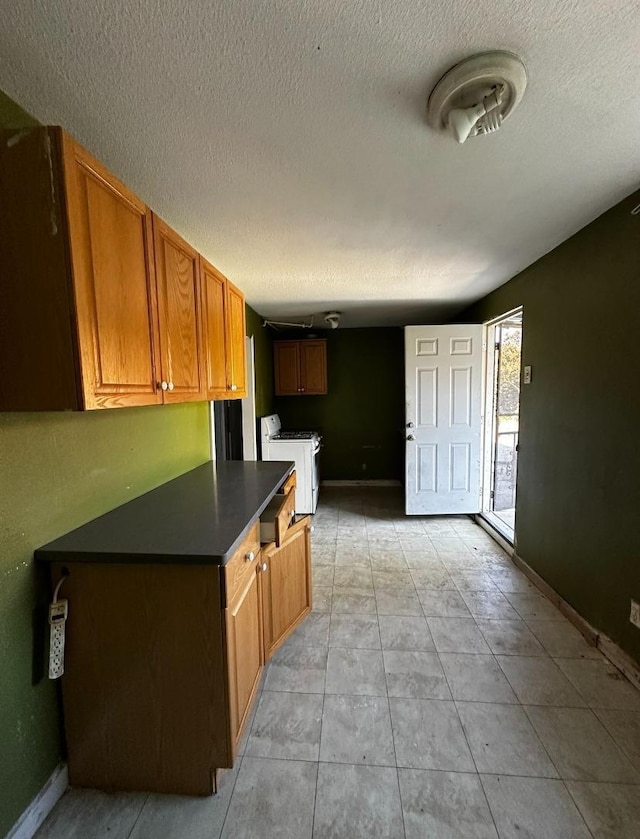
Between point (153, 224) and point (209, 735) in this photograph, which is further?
point (153, 224)

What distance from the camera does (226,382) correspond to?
2.13 meters

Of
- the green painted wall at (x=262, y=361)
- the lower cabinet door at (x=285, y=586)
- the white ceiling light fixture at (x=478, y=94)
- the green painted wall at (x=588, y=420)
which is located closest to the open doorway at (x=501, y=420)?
the green painted wall at (x=588, y=420)

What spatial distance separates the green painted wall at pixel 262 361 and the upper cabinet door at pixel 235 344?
1.20m

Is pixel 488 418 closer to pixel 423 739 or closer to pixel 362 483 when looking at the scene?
pixel 362 483

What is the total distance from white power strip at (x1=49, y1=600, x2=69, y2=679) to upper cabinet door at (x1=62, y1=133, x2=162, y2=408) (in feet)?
2.13

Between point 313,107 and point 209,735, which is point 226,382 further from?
point 209,735

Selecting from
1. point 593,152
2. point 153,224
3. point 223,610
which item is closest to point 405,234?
point 593,152

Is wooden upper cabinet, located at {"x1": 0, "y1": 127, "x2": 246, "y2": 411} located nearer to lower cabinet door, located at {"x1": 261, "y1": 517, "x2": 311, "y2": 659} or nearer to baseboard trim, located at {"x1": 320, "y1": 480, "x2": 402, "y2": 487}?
lower cabinet door, located at {"x1": 261, "y1": 517, "x2": 311, "y2": 659}

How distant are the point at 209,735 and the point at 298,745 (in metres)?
0.41

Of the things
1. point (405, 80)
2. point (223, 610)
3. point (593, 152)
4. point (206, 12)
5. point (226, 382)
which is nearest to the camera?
point (206, 12)

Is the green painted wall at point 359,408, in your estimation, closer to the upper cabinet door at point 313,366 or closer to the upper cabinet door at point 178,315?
the upper cabinet door at point 313,366

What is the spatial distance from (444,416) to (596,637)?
2144 mm

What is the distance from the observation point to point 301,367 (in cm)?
472

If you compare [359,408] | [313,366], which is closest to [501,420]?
[359,408]
